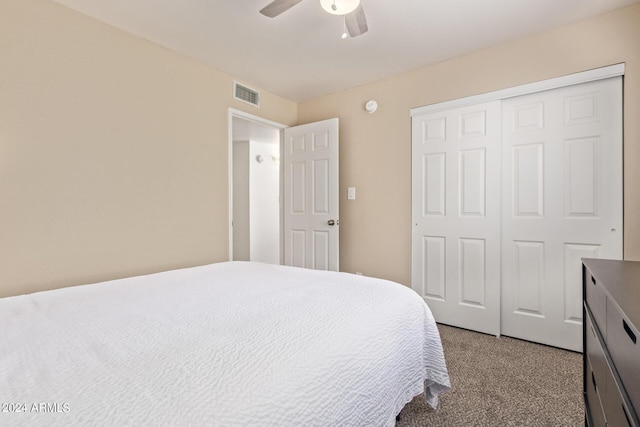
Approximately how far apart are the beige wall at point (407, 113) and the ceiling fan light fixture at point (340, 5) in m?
1.04

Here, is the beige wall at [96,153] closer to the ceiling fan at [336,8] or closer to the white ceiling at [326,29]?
the white ceiling at [326,29]

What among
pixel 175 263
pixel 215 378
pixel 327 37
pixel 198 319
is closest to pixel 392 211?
pixel 327 37

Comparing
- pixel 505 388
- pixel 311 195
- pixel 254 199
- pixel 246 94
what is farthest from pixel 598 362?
pixel 254 199

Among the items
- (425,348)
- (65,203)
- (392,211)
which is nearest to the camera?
(425,348)

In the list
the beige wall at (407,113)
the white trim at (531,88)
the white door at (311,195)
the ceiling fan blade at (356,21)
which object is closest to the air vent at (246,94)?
the white door at (311,195)

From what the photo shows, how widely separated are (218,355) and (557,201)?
2.58 metres

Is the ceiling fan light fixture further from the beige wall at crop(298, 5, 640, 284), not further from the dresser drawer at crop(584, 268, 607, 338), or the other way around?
the dresser drawer at crop(584, 268, 607, 338)

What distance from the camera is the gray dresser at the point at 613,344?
630 mm

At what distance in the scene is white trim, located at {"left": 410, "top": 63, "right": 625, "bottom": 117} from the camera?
6.72 feet

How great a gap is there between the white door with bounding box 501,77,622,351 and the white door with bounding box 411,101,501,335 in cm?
10

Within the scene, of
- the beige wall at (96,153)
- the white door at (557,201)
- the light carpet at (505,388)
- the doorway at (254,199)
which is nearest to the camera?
the light carpet at (505,388)

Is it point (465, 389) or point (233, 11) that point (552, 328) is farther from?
point (233, 11)

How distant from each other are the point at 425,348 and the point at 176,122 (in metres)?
2.50

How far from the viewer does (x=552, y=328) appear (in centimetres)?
226
